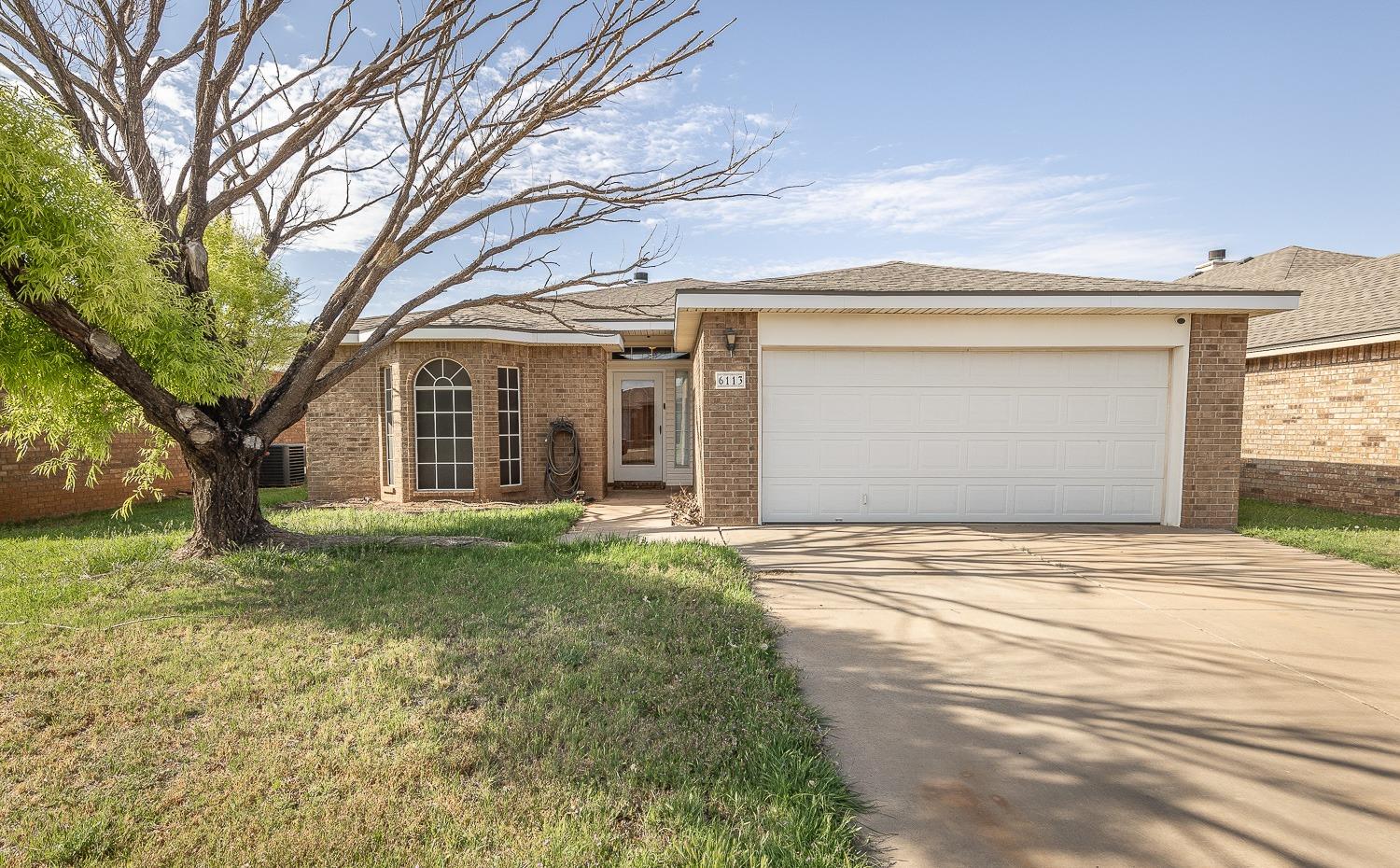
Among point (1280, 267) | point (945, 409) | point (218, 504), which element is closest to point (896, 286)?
point (945, 409)

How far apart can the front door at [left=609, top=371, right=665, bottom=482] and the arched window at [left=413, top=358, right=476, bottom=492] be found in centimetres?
325

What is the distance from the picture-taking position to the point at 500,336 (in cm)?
1024

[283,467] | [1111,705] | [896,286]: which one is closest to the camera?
[1111,705]

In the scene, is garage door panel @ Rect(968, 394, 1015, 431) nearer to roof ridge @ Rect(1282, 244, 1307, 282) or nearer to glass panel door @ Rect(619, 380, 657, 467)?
glass panel door @ Rect(619, 380, 657, 467)

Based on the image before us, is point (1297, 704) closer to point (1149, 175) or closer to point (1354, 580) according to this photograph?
point (1354, 580)

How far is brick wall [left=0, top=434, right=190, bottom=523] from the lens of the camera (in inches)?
353

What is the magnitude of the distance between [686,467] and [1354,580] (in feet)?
31.9

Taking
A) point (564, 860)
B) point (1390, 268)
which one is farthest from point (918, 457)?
point (1390, 268)

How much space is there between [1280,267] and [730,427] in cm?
1493

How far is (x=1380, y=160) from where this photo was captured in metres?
10.7

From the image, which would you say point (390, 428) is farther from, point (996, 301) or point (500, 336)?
point (996, 301)

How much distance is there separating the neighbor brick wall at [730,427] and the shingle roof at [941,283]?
630 mm

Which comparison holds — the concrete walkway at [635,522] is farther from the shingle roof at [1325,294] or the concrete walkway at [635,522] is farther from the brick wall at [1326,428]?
the brick wall at [1326,428]

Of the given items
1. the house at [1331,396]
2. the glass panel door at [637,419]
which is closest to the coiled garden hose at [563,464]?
the glass panel door at [637,419]
